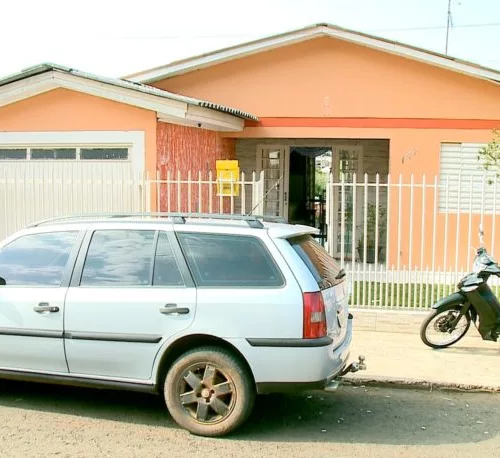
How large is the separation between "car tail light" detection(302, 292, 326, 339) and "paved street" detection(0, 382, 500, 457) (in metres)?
0.80

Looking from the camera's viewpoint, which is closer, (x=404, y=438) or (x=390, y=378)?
(x=404, y=438)

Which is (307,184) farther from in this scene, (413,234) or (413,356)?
(413,356)

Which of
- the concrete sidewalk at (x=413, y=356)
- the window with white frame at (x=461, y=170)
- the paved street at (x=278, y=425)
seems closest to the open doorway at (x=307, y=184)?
the window with white frame at (x=461, y=170)

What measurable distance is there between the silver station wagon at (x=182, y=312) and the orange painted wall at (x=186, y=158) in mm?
4278

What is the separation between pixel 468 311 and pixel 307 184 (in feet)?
29.1

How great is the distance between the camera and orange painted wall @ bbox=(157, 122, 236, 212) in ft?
33.9

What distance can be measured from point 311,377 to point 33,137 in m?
7.51

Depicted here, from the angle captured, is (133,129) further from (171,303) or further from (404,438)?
(404,438)

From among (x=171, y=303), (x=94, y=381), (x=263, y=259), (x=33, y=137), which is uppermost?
(x=33, y=137)

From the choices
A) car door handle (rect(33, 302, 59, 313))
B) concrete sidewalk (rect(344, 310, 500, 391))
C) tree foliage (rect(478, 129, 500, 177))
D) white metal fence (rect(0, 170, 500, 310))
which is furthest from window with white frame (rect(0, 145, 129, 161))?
tree foliage (rect(478, 129, 500, 177))

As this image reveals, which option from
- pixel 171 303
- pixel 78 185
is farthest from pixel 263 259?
pixel 78 185

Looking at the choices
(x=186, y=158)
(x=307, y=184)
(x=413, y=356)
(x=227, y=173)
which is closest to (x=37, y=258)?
(x=413, y=356)

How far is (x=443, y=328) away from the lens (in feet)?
24.2

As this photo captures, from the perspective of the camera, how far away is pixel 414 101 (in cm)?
1212
